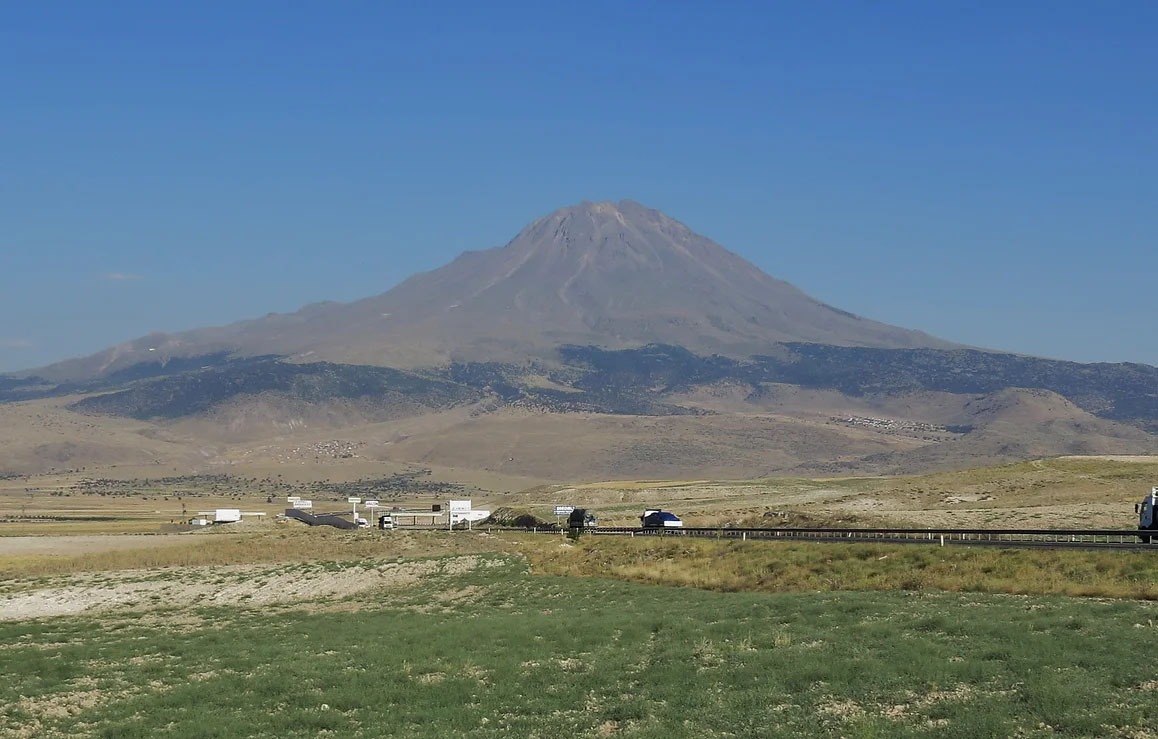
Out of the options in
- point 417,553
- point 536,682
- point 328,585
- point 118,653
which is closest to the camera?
point 536,682

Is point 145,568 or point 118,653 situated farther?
point 145,568

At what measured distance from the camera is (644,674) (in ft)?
86.3

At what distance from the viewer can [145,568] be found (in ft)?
205

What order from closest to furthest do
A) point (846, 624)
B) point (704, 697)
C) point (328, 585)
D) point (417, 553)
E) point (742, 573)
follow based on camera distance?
point (704, 697) → point (846, 624) → point (742, 573) → point (328, 585) → point (417, 553)

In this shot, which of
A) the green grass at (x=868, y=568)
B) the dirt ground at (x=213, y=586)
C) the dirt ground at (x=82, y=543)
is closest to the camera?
the green grass at (x=868, y=568)

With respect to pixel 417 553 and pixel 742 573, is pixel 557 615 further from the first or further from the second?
pixel 417 553

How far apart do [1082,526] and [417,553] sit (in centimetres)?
→ 3378

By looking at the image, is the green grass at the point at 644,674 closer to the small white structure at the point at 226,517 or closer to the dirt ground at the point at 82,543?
the dirt ground at the point at 82,543

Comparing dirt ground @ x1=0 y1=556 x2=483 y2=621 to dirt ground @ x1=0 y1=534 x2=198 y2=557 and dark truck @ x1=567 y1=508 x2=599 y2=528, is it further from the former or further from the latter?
dark truck @ x1=567 y1=508 x2=599 y2=528

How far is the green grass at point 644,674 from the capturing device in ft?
72.6

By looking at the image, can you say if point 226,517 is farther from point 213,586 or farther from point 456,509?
point 213,586

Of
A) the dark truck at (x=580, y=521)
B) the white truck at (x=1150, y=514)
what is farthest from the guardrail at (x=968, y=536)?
the dark truck at (x=580, y=521)

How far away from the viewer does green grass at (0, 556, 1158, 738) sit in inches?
872

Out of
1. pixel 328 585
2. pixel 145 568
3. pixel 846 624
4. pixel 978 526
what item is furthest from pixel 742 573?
pixel 145 568
